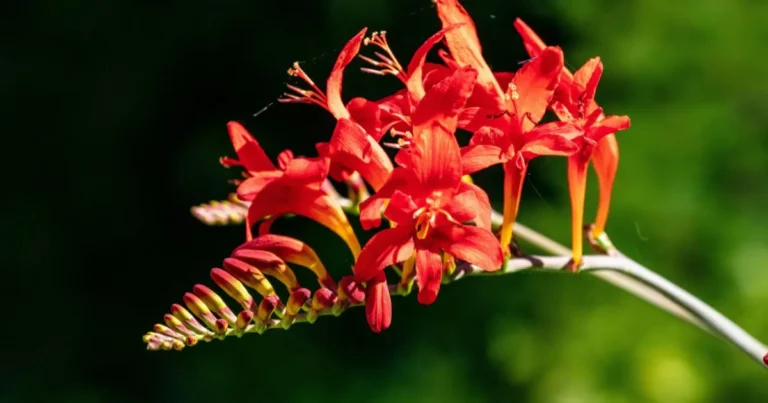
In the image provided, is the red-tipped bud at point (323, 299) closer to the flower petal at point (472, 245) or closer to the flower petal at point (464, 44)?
the flower petal at point (472, 245)

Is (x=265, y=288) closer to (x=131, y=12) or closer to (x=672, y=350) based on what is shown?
(x=672, y=350)

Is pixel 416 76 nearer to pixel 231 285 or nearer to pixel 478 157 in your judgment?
pixel 478 157

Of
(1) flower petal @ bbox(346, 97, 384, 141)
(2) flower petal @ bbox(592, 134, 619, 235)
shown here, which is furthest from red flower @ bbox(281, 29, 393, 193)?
(2) flower petal @ bbox(592, 134, 619, 235)

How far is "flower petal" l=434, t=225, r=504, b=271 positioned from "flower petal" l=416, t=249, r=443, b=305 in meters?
0.01

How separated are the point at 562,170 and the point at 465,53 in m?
1.24

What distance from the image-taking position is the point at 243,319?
747 mm

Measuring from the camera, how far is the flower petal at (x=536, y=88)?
0.76m

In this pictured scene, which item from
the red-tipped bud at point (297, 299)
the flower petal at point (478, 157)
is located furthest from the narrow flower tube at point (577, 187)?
the red-tipped bud at point (297, 299)

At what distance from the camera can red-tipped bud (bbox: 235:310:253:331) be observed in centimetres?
75

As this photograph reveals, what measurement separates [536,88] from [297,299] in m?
0.26

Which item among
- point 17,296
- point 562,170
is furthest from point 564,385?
point 17,296

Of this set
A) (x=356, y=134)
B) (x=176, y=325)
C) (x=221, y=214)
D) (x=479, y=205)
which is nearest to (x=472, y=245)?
(x=479, y=205)

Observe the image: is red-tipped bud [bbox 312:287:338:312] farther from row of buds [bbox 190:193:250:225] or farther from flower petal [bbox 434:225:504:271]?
row of buds [bbox 190:193:250:225]

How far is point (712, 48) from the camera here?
76.9 inches
